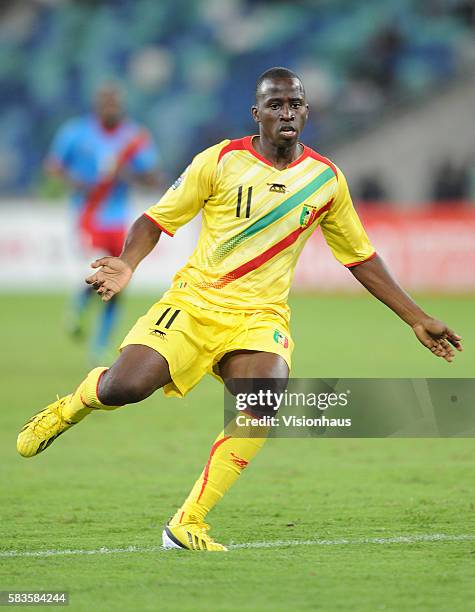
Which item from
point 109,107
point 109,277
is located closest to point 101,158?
point 109,107

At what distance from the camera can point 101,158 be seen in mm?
13633

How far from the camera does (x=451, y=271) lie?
70.2 ft

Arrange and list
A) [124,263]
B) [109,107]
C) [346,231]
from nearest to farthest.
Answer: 1. [124,263]
2. [346,231]
3. [109,107]

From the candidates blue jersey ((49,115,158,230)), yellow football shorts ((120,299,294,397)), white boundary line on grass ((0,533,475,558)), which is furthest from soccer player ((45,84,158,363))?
white boundary line on grass ((0,533,475,558))

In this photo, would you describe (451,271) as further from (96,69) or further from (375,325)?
(96,69)

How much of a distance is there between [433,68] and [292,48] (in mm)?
3052

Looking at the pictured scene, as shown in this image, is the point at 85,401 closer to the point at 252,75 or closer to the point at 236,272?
the point at 236,272

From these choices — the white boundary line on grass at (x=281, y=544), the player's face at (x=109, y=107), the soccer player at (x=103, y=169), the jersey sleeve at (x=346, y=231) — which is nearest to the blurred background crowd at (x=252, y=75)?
the soccer player at (x=103, y=169)

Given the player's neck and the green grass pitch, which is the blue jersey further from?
the player's neck

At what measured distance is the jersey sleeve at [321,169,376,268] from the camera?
20.7 ft

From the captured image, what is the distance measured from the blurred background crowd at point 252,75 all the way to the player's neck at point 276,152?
17.5 meters

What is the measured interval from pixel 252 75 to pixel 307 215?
823 inches

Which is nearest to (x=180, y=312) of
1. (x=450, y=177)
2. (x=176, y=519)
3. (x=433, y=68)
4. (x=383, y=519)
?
(x=176, y=519)

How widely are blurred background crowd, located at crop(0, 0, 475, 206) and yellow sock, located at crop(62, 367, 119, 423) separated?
17.9 meters
